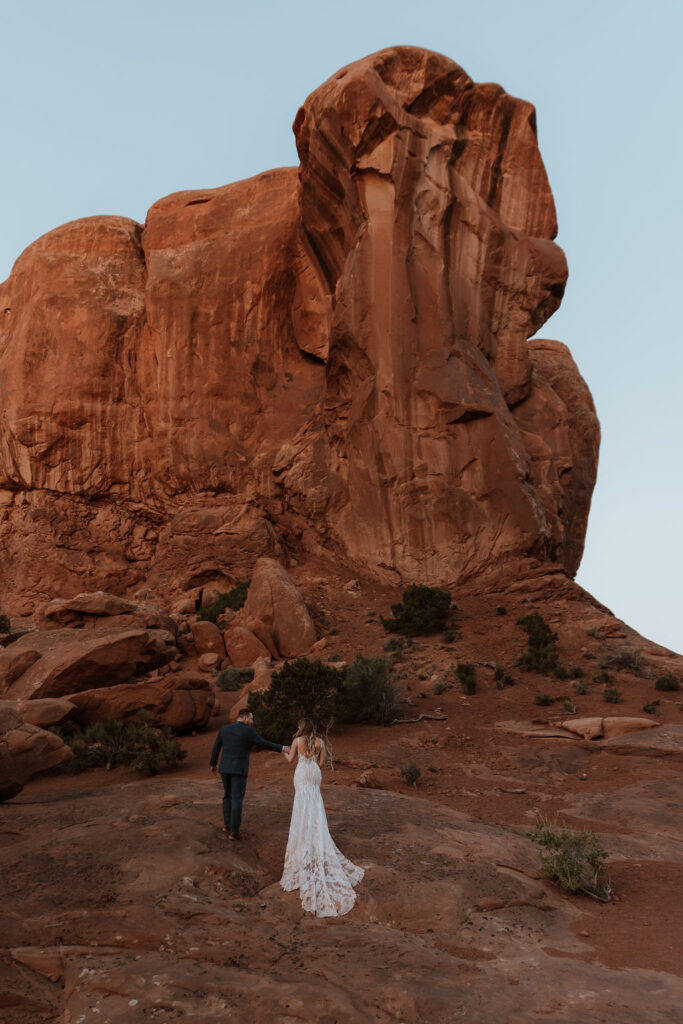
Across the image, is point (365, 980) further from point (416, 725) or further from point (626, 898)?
point (416, 725)

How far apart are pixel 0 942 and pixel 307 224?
2944cm

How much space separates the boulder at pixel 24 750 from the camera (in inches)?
420

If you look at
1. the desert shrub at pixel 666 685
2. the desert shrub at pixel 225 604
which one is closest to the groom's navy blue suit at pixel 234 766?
the desert shrub at pixel 666 685

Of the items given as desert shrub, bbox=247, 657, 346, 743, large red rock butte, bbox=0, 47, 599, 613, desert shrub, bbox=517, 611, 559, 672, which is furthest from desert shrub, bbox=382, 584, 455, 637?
desert shrub, bbox=247, 657, 346, 743

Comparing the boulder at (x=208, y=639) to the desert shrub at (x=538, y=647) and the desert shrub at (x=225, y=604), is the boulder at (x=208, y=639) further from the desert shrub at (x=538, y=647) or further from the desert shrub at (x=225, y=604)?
the desert shrub at (x=538, y=647)

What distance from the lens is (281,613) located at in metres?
23.7

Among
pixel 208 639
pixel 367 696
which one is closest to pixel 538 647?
pixel 367 696

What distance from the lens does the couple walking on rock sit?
300 inches

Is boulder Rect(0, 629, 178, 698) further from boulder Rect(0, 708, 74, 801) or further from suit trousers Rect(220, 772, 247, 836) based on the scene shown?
suit trousers Rect(220, 772, 247, 836)

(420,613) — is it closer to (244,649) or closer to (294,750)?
(244,649)

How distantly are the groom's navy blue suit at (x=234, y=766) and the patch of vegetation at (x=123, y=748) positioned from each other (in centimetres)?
472

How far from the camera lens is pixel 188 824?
8984 millimetres

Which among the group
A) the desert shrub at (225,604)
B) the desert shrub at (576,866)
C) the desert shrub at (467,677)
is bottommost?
the desert shrub at (576,866)

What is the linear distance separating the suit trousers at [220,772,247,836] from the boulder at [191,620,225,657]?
14483 mm
